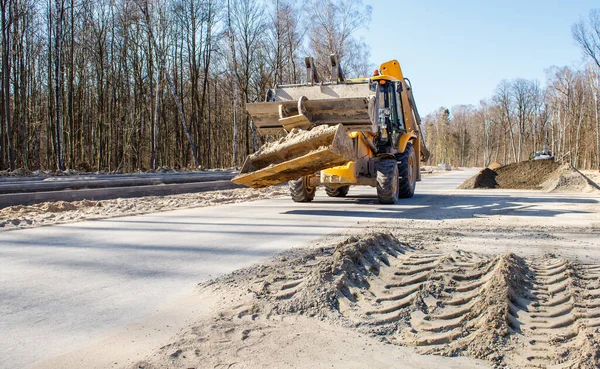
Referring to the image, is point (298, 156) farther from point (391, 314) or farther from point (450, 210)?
point (391, 314)

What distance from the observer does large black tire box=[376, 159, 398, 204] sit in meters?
10.5

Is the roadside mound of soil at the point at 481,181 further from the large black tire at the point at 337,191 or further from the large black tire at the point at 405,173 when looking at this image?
the large black tire at the point at 337,191

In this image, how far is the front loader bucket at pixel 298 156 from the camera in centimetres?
838

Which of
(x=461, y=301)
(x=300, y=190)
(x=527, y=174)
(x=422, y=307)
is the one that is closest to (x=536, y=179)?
(x=527, y=174)

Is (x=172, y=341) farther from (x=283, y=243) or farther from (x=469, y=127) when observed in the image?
(x=469, y=127)

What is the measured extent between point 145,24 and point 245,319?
93.4 feet

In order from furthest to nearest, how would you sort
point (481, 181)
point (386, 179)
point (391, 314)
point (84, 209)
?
point (481, 181)
point (386, 179)
point (84, 209)
point (391, 314)

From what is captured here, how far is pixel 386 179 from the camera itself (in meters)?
10.5

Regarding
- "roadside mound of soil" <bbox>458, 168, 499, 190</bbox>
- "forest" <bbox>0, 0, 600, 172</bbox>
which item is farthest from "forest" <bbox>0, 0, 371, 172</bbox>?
"roadside mound of soil" <bbox>458, 168, 499, 190</bbox>

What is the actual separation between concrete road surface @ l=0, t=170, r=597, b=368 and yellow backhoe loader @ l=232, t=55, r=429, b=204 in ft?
3.16

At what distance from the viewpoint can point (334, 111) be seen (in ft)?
31.8

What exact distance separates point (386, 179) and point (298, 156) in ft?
8.24

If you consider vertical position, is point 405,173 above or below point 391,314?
above

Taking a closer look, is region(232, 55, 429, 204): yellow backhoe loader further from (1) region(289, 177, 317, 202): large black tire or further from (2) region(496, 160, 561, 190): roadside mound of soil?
(2) region(496, 160, 561, 190): roadside mound of soil
